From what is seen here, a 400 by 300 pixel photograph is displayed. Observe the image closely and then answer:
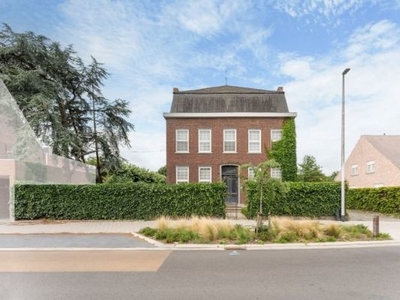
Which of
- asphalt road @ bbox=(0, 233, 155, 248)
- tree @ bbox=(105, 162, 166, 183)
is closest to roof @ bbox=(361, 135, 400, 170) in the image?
tree @ bbox=(105, 162, 166, 183)

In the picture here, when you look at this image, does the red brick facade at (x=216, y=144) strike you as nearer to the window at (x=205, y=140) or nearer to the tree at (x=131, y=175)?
the window at (x=205, y=140)

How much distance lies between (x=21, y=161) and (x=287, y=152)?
20525mm

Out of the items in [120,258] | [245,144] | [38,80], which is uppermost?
[38,80]

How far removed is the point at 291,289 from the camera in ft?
17.9

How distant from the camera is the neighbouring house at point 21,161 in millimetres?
3453

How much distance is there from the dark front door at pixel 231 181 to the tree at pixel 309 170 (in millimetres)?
6498

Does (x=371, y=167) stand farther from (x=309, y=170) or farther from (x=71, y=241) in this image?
(x=71, y=241)

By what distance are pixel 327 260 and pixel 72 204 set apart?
11941 mm

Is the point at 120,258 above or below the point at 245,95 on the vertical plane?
below

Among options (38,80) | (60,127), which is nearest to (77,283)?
(60,127)

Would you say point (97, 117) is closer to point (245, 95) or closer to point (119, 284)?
point (245, 95)

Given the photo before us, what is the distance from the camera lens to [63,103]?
1833 cm

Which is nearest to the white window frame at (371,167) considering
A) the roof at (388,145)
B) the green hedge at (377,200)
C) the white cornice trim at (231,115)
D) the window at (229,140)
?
the roof at (388,145)

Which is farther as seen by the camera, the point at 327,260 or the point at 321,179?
the point at 321,179
